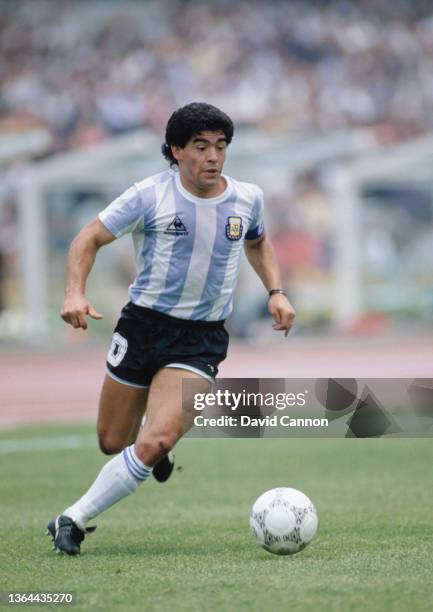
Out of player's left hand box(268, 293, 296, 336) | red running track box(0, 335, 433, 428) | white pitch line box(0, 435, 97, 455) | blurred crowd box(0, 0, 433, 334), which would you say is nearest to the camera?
player's left hand box(268, 293, 296, 336)

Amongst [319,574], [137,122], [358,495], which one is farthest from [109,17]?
[319,574]

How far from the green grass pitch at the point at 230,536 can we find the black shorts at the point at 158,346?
904 millimetres

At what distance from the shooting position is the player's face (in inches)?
231

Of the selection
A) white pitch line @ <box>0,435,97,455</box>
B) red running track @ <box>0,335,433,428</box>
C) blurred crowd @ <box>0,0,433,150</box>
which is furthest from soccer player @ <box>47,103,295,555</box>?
blurred crowd @ <box>0,0,433,150</box>

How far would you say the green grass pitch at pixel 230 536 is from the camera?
4.66 metres

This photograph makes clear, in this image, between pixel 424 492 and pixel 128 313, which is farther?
pixel 424 492

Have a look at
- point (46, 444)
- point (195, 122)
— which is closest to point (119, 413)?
point (195, 122)

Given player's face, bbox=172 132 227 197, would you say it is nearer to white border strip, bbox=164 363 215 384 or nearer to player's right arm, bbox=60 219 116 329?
player's right arm, bbox=60 219 116 329

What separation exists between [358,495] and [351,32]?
3065cm

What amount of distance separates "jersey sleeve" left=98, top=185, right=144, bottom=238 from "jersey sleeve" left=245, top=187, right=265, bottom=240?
652 mm

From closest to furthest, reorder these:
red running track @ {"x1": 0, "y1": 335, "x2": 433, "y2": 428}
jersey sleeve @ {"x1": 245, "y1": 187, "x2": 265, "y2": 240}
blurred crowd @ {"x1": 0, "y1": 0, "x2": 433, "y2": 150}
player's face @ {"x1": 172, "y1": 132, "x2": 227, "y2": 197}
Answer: player's face @ {"x1": 172, "y1": 132, "x2": 227, "y2": 197}, jersey sleeve @ {"x1": 245, "y1": 187, "x2": 265, "y2": 240}, red running track @ {"x1": 0, "y1": 335, "x2": 433, "y2": 428}, blurred crowd @ {"x1": 0, "y1": 0, "x2": 433, "y2": 150}

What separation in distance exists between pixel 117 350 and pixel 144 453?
2.04 ft

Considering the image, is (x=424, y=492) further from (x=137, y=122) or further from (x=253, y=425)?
(x=137, y=122)

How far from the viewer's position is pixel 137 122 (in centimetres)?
3250
